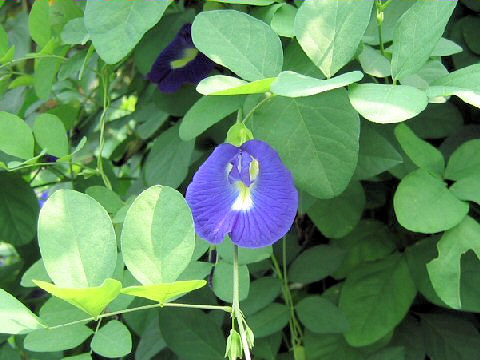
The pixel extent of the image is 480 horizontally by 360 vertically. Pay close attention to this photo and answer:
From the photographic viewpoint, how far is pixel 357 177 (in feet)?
2.71

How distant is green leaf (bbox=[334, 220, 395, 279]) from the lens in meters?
1.03

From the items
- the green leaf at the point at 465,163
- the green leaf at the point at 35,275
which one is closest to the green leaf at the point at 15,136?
the green leaf at the point at 35,275

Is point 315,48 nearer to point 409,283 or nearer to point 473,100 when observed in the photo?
point 473,100

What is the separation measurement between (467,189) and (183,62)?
38 centimetres

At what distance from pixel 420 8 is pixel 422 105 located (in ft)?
0.39

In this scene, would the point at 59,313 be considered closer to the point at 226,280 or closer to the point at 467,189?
the point at 226,280

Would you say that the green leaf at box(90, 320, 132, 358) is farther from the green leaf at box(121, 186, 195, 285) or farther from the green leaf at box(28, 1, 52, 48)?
the green leaf at box(28, 1, 52, 48)

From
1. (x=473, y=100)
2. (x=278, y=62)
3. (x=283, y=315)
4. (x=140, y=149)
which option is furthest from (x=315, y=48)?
(x=140, y=149)

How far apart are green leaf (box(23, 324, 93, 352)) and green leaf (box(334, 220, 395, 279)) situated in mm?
430

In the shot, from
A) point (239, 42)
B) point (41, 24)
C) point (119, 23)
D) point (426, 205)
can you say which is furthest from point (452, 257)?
point (41, 24)

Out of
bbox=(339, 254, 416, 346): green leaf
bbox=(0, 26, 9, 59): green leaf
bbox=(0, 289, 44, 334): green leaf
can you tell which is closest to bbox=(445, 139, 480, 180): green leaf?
bbox=(339, 254, 416, 346): green leaf

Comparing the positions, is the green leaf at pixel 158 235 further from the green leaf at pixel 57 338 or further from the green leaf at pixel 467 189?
the green leaf at pixel 467 189

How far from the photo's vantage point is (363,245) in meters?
1.04

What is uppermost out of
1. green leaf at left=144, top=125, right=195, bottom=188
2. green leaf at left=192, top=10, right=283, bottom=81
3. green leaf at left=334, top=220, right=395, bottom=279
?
green leaf at left=192, top=10, right=283, bottom=81
